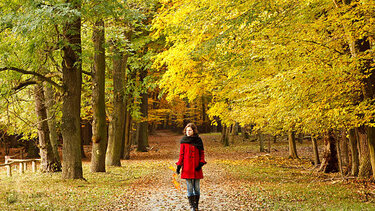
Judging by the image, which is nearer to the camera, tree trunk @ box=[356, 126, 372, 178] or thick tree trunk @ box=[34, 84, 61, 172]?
tree trunk @ box=[356, 126, 372, 178]

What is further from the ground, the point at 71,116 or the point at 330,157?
the point at 71,116

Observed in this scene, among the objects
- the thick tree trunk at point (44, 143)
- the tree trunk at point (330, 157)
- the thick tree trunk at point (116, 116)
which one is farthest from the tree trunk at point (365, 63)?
the thick tree trunk at point (44, 143)

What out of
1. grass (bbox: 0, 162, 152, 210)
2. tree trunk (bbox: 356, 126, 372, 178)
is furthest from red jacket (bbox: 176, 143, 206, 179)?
tree trunk (bbox: 356, 126, 372, 178)

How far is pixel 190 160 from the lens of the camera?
805cm

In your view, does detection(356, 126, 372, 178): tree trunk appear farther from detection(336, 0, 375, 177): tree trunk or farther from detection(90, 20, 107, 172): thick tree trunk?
detection(90, 20, 107, 172): thick tree trunk

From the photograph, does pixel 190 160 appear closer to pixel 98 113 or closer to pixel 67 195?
pixel 67 195

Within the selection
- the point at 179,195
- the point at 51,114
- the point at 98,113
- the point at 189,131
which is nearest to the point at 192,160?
the point at 189,131

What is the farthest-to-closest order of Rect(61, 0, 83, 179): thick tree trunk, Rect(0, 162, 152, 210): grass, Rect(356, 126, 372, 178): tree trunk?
Rect(356, 126, 372, 178): tree trunk
Rect(61, 0, 83, 179): thick tree trunk
Rect(0, 162, 152, 210): grass

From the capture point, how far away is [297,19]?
11.5 metres

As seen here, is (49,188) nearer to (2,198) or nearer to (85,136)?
(2,198)

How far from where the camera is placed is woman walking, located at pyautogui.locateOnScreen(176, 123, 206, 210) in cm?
801

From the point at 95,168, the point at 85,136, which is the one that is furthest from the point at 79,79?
the point at 85,136

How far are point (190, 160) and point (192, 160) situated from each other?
1.6 inches

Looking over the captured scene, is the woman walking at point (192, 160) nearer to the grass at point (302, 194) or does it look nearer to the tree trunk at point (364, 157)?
the grass at point (302, 194)
